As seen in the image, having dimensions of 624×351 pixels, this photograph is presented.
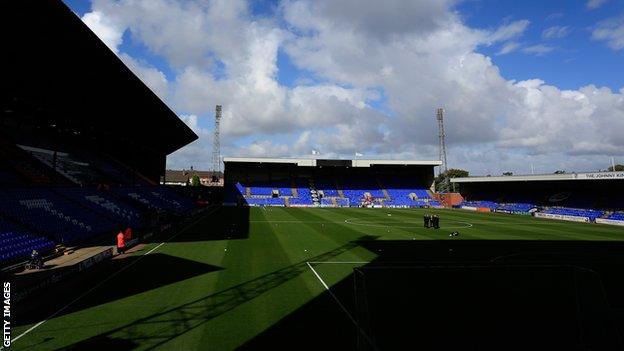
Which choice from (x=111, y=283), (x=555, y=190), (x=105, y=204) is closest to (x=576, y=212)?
(x=555, y=190)

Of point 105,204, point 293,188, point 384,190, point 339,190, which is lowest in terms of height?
point 105,204

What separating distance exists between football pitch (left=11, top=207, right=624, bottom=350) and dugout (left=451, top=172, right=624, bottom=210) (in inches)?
1451

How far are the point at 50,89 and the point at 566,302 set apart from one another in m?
31.6

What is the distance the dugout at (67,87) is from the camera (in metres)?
17.4

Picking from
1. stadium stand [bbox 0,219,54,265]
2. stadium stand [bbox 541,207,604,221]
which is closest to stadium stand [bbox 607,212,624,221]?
stadium stand [bbox 541,207,604,221]

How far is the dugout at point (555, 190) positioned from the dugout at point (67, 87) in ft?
190

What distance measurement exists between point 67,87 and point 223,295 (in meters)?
20.1

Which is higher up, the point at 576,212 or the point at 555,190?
the point at 555,190

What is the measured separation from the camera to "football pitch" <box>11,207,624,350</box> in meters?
11.1

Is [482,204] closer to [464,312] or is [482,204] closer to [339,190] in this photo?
[339,190]

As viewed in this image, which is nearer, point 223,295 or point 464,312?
point 464,312

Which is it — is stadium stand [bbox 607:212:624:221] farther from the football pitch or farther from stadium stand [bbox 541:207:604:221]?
the football pitch

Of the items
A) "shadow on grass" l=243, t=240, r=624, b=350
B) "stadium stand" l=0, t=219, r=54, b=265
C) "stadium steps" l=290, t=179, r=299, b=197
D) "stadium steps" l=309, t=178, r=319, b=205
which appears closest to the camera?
"shadow on grass" l=243, t=240, r=624, b=350

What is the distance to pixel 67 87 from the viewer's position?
26.1 meters
